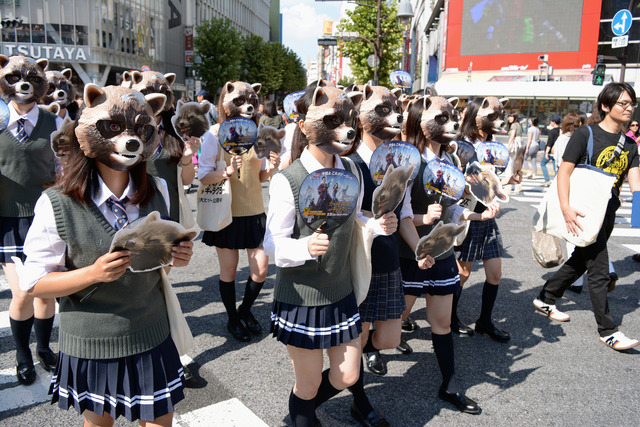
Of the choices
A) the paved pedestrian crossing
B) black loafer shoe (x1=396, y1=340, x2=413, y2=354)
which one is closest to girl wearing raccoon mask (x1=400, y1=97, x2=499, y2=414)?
black loafer shoe (x1=396, y1=340, x2=413, y2=354)

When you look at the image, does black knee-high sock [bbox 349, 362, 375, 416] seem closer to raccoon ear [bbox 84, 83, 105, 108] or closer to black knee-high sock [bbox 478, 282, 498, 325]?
black knee-high sock [bbox 478, 282, 498, 325]

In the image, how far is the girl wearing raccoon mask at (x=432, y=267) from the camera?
3283 mm

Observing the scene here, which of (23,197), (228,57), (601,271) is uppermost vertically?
(228,57)

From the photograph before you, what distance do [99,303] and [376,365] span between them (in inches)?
92.1

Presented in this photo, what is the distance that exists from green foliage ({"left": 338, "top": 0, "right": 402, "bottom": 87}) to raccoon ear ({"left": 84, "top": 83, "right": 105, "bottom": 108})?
85.1 feet

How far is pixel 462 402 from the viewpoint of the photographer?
3.30m

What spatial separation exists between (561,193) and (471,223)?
30.8 inches

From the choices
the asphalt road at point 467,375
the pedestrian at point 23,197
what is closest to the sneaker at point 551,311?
the asphalt road at point 467,375

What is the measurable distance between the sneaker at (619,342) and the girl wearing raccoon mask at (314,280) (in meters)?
2.78

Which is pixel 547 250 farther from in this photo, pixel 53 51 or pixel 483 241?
pixel 53 51

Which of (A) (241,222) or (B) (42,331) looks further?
(A) (241,222)

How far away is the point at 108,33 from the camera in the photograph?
36.1 m

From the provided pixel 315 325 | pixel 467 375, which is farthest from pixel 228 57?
pixel 315 325

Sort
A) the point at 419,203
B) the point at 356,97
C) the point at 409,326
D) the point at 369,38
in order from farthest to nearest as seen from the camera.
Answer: the point at 369,38 < the point at 409,326 < the point at 419,203 < the point at 356,97
